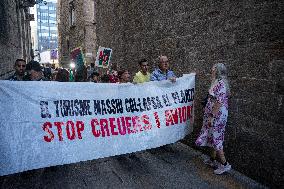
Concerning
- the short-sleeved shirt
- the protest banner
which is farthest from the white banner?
the protest banner

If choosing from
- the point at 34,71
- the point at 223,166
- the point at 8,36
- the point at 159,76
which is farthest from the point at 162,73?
the point at 8,36

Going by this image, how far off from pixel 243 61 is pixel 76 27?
2471cm

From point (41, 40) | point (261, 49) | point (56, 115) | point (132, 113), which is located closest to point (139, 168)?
point (132, 113)

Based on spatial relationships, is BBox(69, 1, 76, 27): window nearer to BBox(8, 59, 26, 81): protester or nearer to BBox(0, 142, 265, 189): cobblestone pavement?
BBox(8, 59, 26, 81): protester

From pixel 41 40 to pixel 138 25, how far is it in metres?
163

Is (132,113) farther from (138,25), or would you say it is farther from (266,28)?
(138,25)

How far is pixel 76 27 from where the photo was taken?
27.6 metres

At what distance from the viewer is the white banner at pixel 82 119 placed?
Result: 163 inches

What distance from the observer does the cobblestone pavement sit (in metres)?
4.48

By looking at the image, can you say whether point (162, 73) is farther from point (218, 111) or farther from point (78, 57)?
point (78, 57)

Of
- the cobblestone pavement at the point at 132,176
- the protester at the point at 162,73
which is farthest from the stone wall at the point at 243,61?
the protester at the point at 162,73

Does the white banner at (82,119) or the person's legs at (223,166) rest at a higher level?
the white banner at (82,119)

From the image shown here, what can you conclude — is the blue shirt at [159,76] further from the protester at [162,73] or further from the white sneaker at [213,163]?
the white sneaker at [213,163]

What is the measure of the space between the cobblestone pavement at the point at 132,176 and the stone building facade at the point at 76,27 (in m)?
20.7
